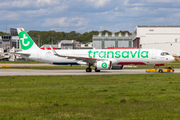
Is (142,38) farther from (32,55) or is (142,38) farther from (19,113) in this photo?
(19,113)

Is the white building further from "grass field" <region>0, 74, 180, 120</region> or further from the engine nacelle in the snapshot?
"grass field" <region>0, 74, 180, 120</region>

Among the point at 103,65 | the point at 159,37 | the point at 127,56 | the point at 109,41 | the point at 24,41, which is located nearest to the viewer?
the point at 103,65

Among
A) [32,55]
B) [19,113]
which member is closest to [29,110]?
[19,113]

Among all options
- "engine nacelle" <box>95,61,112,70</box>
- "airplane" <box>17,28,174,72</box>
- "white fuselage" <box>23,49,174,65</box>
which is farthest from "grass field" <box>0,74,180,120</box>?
"white fuselage" <box>23,49,174,65</box>

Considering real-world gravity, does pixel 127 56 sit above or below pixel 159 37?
below

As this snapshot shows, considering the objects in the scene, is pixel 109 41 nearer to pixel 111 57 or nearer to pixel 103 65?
pixel 111 57

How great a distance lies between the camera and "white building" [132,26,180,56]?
107 m

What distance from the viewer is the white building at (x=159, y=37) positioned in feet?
351

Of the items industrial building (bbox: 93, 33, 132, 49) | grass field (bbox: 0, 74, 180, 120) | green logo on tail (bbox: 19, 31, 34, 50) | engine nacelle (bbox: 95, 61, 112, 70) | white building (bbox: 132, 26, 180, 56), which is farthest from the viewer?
industrial building (bbox: 93, 33, 132, 49)

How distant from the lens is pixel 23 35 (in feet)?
135

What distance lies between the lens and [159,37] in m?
110

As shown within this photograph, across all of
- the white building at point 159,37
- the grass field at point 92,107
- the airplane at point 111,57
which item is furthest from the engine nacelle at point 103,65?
the white building at point 159,37

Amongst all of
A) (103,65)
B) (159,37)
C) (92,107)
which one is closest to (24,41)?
(103,65)

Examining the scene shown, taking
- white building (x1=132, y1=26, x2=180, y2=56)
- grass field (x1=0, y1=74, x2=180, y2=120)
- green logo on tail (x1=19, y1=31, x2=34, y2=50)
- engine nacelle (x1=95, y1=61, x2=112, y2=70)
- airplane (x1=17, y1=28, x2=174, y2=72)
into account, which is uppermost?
white building (x1=132, y1=26, x2=180, y2=56)
